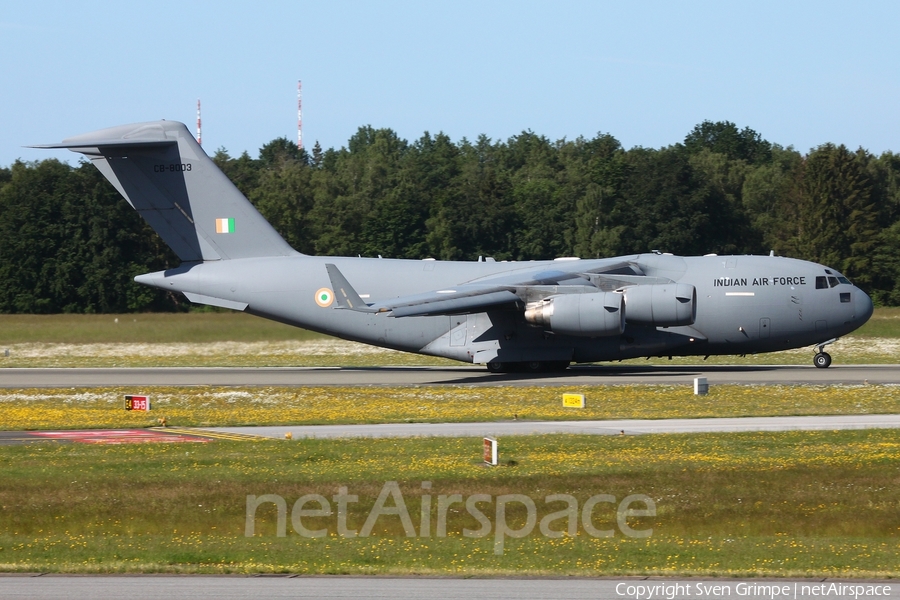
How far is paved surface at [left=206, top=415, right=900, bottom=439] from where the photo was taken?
2091 cm

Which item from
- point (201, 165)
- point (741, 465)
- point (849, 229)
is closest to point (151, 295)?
point (201, 165)

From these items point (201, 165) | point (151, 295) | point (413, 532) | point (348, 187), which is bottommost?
point (413, 532)

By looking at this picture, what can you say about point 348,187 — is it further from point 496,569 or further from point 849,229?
point 496,569

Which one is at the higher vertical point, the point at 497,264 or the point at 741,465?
the point at 497,264

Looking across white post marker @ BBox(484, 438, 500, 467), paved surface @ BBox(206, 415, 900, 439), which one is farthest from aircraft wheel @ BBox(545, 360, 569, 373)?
white post marker @ BBox(484, 438, 500, 467)

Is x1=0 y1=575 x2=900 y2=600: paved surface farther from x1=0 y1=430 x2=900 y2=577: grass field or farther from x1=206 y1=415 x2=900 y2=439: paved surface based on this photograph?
x1=206 y1=415 x2=900 y2=439: paved surface

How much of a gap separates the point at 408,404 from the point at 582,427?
Result: 539cm

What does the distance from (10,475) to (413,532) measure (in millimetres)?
7387

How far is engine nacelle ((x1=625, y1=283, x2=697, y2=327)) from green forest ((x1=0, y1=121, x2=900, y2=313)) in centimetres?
2844

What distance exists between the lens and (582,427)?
21406mm

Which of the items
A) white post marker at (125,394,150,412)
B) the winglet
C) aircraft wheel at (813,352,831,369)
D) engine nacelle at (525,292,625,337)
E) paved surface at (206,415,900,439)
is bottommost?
paved surface at (206,415,900,439)

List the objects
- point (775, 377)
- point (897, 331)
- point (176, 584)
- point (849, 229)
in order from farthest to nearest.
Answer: point (849, 229) < point (897, 331) < point (775, 377) < point (176, 584)

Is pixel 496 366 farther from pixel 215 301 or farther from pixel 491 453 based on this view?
pixel 491 453

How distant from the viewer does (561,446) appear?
1891 cm
